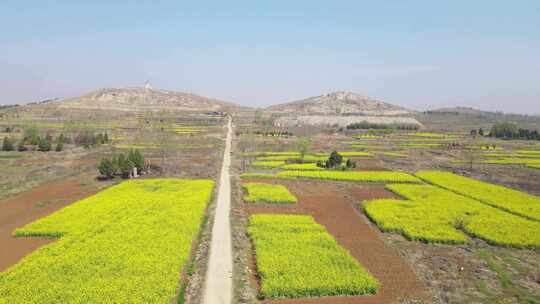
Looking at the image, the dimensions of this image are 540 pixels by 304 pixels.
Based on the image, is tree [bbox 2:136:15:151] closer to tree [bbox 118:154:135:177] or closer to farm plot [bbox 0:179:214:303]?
tree [bbox 118:154:135:177]

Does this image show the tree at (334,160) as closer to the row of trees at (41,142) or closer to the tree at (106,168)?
the tree at (106,168)

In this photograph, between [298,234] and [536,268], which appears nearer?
[536,268]

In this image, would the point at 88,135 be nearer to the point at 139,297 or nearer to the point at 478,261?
the point at 139,297

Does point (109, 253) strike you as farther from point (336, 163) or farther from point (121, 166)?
point (336, 163)

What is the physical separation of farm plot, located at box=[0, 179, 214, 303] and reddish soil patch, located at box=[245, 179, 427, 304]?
20.3 feet

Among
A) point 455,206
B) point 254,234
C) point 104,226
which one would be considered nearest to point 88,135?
point 104,226

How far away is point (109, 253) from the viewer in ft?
63.9

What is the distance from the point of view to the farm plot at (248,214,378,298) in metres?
16.7

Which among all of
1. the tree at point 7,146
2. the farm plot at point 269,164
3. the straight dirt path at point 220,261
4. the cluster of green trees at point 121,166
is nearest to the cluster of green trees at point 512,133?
the farm plot at point 269,164

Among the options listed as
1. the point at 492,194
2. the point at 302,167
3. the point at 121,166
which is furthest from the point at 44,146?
the point at 492,194

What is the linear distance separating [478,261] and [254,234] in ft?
49.1

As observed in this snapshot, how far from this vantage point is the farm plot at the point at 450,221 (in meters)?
24.0

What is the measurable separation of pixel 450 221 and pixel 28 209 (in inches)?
1487

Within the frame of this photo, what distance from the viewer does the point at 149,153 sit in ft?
213
